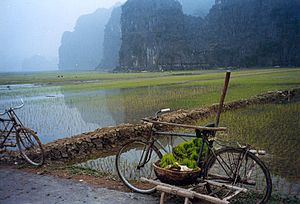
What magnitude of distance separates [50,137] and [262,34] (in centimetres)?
10747

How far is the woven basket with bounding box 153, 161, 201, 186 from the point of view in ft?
12.1

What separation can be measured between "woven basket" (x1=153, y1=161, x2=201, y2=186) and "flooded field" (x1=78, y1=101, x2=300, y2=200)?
950 mm

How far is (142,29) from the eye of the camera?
12469cm

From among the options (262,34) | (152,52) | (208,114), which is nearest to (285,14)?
(262,34)

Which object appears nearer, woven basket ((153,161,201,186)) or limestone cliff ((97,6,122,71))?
woven basket ((153,161,201,186))

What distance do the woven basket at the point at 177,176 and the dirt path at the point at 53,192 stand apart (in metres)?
0.54

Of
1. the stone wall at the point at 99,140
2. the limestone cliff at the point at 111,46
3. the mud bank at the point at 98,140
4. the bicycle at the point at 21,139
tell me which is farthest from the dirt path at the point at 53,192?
the limestone cliff at the point at 111,46

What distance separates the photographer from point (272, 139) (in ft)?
27.0

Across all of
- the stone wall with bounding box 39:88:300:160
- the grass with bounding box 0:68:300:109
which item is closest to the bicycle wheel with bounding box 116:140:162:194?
the stone wall with bounding box 39:88:300:160

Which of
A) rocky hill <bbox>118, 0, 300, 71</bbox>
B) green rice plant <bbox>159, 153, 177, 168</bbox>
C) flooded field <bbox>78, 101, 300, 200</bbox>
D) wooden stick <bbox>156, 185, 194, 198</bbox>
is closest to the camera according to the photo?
wooden stick <bbox>156, 185, 194, 198</bbox>

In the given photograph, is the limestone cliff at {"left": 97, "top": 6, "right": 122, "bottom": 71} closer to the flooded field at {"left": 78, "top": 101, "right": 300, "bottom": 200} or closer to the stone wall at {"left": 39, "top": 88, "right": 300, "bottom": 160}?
the flooded field at {"left": 78, "top": 101, "right": 300, "bottom": 200}

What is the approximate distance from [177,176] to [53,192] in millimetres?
2121

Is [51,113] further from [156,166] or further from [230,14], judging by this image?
[230,14]

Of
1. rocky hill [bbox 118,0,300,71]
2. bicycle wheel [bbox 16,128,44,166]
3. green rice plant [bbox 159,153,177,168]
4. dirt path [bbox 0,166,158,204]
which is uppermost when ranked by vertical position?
rocky hill [bbox 118,0,300,71]
